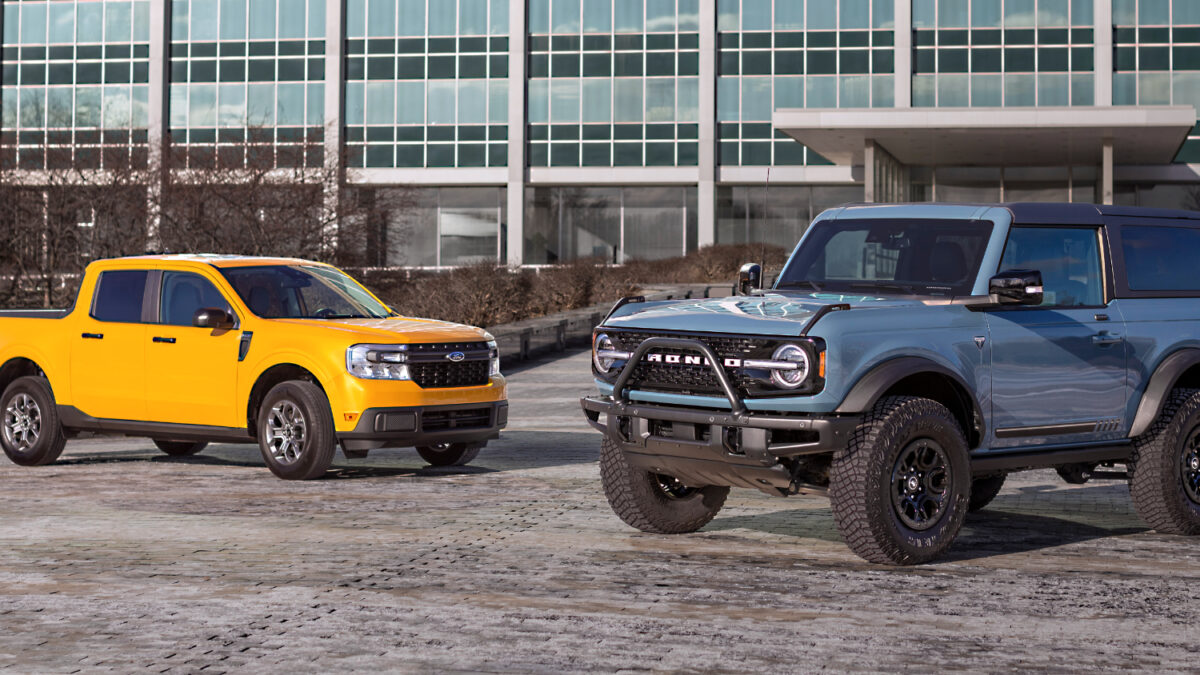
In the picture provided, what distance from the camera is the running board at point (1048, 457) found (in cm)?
917

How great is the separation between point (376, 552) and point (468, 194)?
59.2m

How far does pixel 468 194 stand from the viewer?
6769 cm

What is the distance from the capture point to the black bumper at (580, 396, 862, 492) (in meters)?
8.36

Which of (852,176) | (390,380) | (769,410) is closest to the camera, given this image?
(769,410)

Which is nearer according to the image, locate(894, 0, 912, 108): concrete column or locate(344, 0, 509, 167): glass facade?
locate(894, 0, 912, 108): concrete column

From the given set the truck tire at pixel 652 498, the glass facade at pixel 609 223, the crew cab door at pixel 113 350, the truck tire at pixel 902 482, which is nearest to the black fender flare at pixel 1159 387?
the truck tire at pixel 902 482

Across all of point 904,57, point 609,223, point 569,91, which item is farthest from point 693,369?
point 609,223

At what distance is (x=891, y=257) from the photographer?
32.6 ft

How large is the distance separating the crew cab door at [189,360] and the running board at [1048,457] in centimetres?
644

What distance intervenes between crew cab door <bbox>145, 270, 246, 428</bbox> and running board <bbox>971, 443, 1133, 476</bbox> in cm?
644

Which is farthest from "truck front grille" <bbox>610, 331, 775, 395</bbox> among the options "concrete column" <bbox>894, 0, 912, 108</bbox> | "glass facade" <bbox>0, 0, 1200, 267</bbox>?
"concrete column" <bbox>894, 0, 912, 108</bbox>

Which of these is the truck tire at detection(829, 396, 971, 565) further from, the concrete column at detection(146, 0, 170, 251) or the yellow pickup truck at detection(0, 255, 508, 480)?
the concrete column at detection(146, 0, 170, 251)

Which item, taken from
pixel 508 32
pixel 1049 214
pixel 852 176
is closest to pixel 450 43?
pixel 508 32

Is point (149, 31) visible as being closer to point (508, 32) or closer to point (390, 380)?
point (508, 32)
